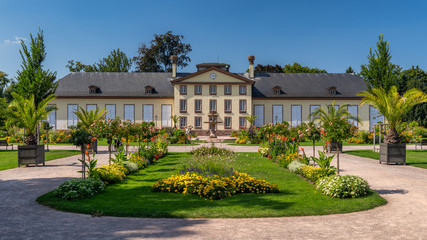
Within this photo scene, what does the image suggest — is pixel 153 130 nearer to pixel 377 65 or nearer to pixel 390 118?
pixel 390 118

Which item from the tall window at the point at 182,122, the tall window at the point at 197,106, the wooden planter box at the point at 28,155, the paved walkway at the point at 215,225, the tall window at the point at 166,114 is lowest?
the paved walkway at the point at 215,225

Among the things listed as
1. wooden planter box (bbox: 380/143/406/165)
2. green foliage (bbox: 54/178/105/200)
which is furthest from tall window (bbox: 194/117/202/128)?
green foliage (bbox: 54/178/105/200)

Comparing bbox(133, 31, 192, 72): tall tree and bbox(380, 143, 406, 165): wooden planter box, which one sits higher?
bbox(133, 31, 192, 72): tall tree

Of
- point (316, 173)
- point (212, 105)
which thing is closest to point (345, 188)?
point (316, 173)

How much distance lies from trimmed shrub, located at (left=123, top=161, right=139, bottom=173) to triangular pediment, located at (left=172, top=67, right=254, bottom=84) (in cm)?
3058

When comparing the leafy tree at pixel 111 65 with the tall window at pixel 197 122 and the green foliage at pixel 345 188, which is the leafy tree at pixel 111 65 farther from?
the green foliage at pixel 345 188

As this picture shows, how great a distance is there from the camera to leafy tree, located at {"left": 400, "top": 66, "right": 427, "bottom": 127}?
47750 mm

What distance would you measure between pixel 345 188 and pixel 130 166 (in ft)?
26.3

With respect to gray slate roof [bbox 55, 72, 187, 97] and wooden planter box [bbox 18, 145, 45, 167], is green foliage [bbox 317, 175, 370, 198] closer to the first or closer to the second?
wooden planter box [bbox 18, 145, 45, 167]

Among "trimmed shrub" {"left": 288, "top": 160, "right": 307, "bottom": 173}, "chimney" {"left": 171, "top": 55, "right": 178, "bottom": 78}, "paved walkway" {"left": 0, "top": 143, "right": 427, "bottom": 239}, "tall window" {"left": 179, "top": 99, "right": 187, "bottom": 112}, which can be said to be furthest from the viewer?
"chimney" {"left": 171, "top": 55, "right": 178, "bottom": 78}

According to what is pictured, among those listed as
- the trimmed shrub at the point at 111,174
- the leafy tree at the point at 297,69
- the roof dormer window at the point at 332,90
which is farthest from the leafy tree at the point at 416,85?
the trimmed shrub at the point at 111,174

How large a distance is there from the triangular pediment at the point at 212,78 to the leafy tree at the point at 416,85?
81.1 ft

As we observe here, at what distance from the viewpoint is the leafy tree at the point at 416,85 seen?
47.8 metres

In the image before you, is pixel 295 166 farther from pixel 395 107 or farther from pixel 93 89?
pixel 93 89
